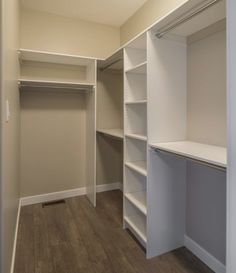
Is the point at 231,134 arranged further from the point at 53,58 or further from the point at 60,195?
the point at 60,195

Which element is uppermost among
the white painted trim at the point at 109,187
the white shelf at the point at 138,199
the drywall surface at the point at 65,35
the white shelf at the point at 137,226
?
the drywall surface at the point at 65,35

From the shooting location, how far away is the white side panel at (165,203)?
192 cm

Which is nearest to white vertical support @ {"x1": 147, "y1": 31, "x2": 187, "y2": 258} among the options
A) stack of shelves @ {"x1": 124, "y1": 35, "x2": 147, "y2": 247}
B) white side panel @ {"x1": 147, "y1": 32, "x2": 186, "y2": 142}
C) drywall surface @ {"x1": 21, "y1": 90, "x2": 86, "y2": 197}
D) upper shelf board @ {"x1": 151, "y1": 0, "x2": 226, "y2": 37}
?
white side panel @ {"x1": 147, "y1": 32, "x2": 186, "y2": 142}

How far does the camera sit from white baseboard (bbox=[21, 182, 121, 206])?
120 inches

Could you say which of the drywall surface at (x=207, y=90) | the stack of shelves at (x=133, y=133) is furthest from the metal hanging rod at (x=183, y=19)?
the stack of shelves at (x=133, y=133)

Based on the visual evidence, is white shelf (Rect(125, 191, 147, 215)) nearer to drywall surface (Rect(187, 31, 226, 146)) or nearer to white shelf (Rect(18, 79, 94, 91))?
drywall surface (Rect(187, 31, 226, 146))

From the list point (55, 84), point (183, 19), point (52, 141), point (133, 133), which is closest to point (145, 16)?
point (183, 19)

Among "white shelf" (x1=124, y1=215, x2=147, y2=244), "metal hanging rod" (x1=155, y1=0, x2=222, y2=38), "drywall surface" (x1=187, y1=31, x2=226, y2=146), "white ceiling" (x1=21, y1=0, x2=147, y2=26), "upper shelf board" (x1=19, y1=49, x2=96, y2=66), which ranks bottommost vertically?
"white shelf" (x1=124, y1=215, x2=147, y2=244)

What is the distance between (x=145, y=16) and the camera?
275cm

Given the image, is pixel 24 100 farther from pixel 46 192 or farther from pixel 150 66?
pixel 150 66

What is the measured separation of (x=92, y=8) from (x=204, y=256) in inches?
125

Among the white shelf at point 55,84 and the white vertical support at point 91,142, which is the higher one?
the white shelf at point 55,84

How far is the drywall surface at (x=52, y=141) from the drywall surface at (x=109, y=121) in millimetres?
281

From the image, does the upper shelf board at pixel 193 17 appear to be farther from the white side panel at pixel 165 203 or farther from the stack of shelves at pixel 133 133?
the white side panel at pixel 165 203
